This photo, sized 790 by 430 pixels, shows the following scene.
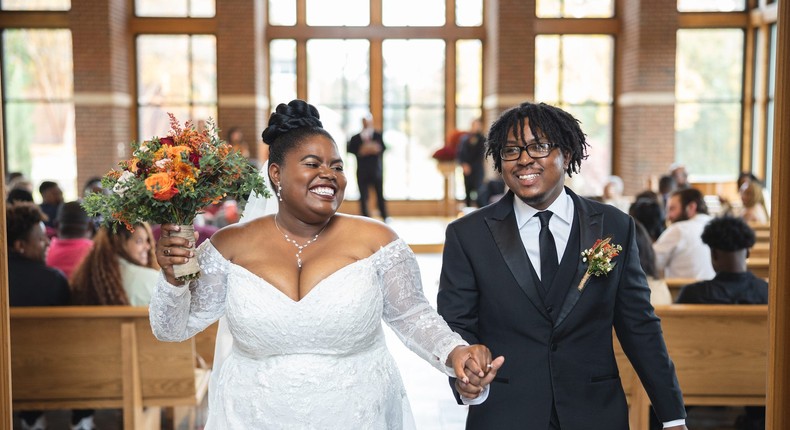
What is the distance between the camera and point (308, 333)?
2646 mm

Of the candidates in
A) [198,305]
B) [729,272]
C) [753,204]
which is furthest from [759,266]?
[198,305]

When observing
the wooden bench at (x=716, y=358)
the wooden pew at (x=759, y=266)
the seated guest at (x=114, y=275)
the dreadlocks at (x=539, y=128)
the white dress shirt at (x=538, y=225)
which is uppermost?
the dreadlocks at (x=539, y=128)

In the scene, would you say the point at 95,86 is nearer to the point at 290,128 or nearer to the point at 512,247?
the point at 290,128

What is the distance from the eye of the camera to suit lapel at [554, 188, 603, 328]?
8.61 ft

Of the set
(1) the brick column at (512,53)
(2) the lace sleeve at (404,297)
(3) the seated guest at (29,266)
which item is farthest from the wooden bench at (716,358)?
(1) the brick column at (512,53)

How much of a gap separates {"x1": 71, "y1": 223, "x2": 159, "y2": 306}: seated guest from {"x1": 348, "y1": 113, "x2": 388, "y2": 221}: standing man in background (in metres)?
9.14

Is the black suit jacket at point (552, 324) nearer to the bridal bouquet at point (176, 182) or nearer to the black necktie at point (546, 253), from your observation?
the black necktie at point (546, 253)

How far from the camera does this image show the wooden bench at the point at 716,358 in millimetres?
4695

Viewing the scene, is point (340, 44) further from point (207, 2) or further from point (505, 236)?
point (505, 236)

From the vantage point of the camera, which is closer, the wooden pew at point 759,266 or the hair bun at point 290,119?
the hair bun at point 290,119

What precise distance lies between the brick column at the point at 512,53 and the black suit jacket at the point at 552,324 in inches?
521

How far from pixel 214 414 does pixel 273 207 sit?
96cm

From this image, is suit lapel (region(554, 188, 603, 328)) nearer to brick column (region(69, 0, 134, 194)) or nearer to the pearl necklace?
the pearl necklace

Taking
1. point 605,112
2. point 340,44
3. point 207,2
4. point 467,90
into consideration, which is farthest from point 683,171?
point 207,2
